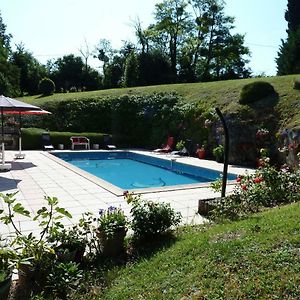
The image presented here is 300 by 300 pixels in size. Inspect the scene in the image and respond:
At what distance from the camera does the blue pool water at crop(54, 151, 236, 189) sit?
11594 mm

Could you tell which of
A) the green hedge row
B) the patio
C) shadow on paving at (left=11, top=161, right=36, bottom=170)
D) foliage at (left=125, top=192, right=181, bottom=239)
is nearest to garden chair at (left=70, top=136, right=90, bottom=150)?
the green hedge row

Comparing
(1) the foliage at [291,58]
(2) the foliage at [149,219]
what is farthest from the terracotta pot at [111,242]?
(1) the foliage at [291,58]

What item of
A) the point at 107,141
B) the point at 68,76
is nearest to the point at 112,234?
the point at 107,141

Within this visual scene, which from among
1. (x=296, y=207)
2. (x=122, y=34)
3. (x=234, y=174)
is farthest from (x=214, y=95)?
(x=122, y=34)

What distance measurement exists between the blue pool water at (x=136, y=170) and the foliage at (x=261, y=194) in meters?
5.06

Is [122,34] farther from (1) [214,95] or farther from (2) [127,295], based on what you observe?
(2) [127,295]

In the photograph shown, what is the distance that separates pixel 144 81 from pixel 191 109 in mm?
13253

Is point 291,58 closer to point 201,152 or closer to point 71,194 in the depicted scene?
point 201,152

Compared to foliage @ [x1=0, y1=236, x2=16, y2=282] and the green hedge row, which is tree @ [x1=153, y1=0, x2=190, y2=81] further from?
foliage @ [x1=0, y1=236, x2=16, y2=282]

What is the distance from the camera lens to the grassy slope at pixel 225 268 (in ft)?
9.40

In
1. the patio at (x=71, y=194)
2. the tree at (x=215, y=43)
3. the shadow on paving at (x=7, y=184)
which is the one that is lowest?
the patio at (x=71, y=194)

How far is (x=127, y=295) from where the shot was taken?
3215 millimetres

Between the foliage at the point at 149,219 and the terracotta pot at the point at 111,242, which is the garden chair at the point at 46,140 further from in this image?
the terracotta pot at the point at 111,242

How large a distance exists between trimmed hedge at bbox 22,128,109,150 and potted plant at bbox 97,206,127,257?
15444 mm
